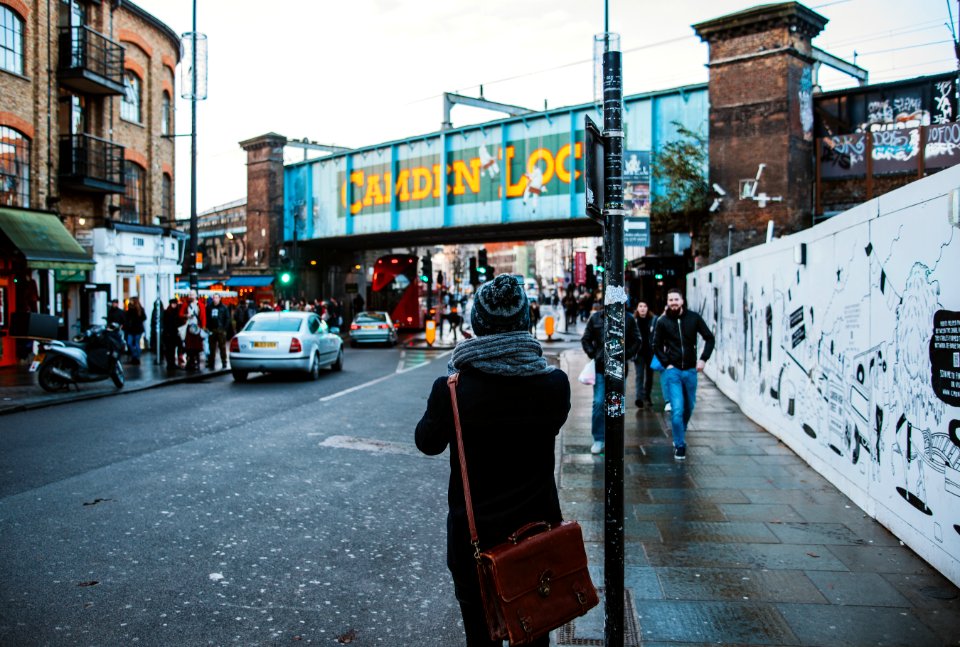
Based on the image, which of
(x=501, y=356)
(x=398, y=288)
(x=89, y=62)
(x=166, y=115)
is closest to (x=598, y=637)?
(x=501, y=356)

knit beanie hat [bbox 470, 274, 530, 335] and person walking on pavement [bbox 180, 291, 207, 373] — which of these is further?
person walking on pavement [bbox 180, 291, 207, 373]

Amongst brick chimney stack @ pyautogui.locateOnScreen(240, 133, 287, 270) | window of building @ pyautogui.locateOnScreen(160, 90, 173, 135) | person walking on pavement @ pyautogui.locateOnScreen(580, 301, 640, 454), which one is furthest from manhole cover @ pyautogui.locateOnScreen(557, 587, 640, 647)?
brick chimney stack @ pyautogui.locateOnScreen(240, 133, 287, 270)

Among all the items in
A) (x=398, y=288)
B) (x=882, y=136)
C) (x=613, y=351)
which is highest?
(x=882, y=136)

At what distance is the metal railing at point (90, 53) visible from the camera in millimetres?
21844

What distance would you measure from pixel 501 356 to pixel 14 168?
21750mm

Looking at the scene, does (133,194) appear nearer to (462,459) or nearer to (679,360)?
(679,360)

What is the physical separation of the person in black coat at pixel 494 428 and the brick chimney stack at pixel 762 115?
21.3 meters

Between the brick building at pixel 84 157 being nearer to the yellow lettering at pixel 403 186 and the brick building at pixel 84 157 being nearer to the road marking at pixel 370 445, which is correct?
the yellow lettering at pixel 403 186

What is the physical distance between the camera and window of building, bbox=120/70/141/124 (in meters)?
25.4

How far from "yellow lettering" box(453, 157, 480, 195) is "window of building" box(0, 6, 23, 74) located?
591 inches

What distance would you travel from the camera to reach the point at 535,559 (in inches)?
105

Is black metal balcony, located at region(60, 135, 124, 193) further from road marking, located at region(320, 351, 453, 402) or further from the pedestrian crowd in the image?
road marking, located at region(320, 351, 453, 402)

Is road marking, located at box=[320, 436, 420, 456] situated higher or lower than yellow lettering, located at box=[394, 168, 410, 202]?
lower

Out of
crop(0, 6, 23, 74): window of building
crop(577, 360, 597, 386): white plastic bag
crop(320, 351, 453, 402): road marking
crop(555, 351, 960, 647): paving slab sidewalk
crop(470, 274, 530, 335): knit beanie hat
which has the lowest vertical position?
crop(555, 351, 960, 647): paving slab sidewalk
